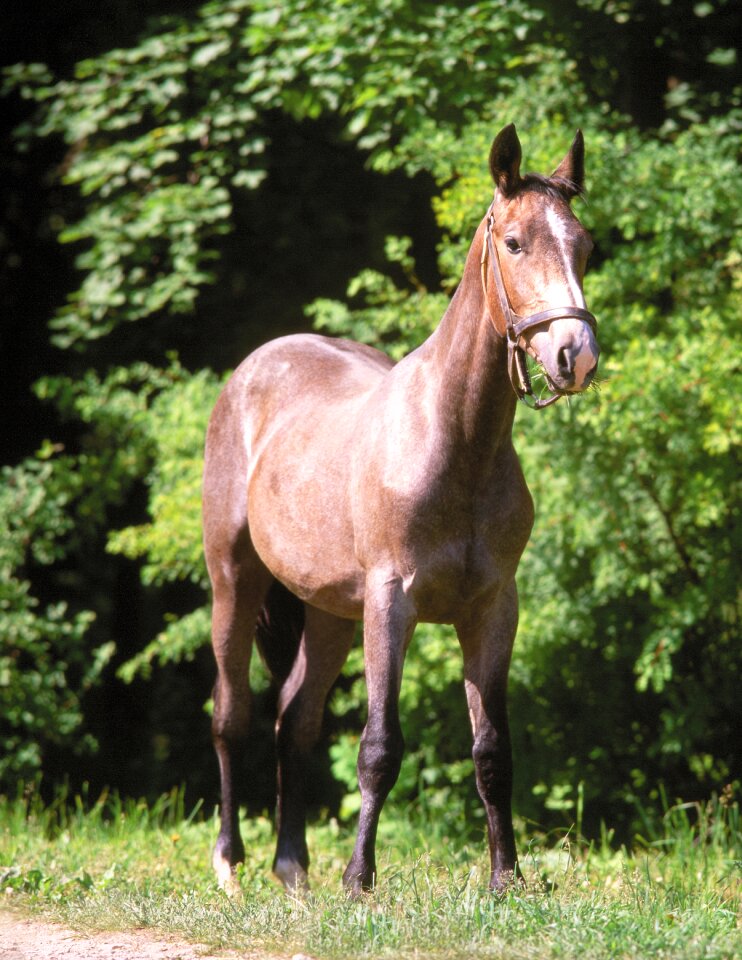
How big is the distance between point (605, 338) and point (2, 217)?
486 centimetres

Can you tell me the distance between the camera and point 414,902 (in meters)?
3.44

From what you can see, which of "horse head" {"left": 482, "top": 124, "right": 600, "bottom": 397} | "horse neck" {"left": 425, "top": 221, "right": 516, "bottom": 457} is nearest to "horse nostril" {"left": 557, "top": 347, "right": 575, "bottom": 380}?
"horse head" {"left": 482, "top": 124, "right": 600, "bottom": 397}

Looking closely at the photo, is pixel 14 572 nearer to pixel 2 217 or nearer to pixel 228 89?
pixel 2 217

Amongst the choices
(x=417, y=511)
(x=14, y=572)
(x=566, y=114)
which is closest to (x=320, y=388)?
(x=417, y=511)

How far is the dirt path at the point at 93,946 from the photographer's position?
333 centimetres

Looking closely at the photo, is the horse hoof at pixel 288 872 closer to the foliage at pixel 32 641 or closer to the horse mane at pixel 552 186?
the horse mane at pixel 552 186

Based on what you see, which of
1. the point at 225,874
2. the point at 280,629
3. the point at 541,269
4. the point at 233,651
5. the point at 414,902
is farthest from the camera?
the point at 280,629

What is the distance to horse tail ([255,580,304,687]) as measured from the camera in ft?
16.8

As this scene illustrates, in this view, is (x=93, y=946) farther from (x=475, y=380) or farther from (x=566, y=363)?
(x=566, y=363)

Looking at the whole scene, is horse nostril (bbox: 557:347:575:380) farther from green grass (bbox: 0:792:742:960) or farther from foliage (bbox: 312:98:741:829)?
foliage (bbox: 312:98:741:829)

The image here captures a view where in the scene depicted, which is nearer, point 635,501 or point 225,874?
point 225,874

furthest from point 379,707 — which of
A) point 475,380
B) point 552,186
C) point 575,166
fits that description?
point 575,166

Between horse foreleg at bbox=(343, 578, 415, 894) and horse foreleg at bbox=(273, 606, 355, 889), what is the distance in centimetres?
116

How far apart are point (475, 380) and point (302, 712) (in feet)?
6.08
